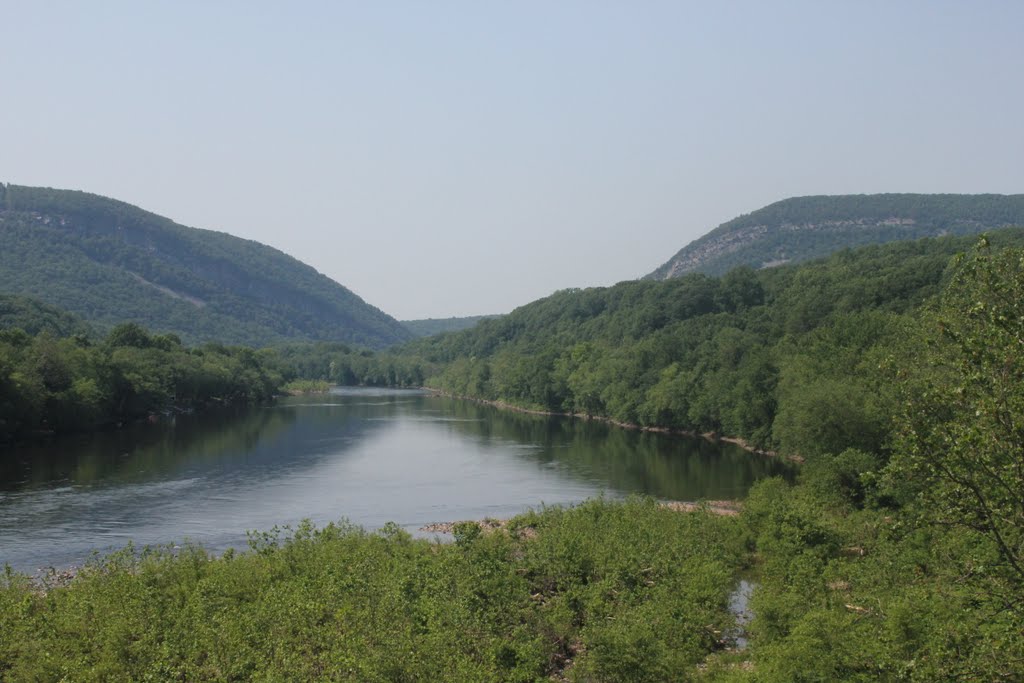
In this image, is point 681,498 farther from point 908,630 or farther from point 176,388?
point 176,388

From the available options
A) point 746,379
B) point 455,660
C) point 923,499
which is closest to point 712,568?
point 455,660

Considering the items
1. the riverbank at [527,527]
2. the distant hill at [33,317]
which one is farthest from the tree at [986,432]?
the distant hill at [33,317]

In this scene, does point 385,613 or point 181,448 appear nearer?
point 385,613

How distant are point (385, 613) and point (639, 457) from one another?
50.9 m

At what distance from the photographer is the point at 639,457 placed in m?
70.3

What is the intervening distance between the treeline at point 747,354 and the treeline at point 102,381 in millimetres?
46640

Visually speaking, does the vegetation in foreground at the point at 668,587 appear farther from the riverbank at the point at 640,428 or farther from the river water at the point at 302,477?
the riverbank at the point at 640,428

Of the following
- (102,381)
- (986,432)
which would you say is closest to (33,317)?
(102,381)

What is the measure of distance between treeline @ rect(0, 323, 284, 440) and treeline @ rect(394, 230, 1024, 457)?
4664 cm

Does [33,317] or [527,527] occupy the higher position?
[33,317]

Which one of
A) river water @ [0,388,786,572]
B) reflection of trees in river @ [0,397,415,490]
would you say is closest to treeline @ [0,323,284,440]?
reflection of trees in river @ [0,397,415,490]

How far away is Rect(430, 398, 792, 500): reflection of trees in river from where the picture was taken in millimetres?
55219

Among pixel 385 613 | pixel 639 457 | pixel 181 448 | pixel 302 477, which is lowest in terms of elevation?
pixel 639 457

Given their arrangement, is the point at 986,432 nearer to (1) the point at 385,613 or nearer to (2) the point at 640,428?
(1) the point at 385,613
